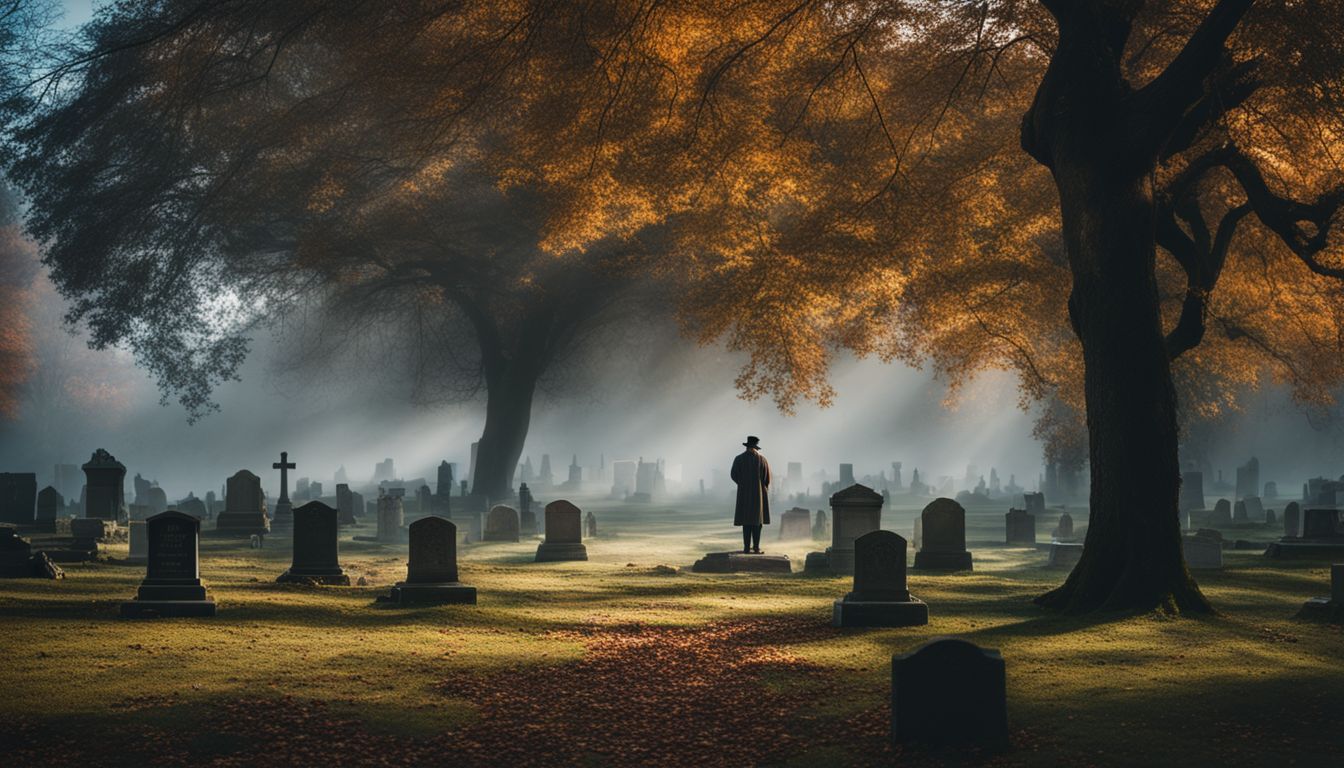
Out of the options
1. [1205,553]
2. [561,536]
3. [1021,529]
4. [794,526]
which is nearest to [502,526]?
[561,536]

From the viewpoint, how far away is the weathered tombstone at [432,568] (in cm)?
1399

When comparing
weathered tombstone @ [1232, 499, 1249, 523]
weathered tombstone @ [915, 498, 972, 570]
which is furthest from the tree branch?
weathered tombstone @ [1232, 499, 1249, 523]

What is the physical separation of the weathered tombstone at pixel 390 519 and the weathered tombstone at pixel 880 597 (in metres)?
16.0

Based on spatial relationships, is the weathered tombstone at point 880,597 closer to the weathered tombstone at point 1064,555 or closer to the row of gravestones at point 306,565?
the row of gravestones at point 306,565

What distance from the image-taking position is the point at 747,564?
1898 centimetres

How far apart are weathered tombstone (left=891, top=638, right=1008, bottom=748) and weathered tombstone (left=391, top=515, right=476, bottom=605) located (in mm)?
7586

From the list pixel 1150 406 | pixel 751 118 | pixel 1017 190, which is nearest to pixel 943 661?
pixel 1150 406

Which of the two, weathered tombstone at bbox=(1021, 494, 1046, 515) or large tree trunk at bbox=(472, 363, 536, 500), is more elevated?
large tree trunk at bbox=(472, 363, 536, 500)

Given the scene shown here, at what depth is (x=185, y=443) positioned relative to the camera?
82.8 m

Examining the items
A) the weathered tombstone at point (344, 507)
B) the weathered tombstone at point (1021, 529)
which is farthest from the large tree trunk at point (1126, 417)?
the weathered tombstone at point (344, 507)

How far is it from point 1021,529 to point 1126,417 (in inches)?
547

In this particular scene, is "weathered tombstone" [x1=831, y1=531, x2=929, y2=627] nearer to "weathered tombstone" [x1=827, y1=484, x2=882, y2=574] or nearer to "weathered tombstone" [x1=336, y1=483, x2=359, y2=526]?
"weathered tombstone" [x1=827, y1=484, x2=882, y2=574]

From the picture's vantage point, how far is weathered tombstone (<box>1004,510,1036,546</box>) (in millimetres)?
25984

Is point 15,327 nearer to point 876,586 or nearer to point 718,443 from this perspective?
point 876,586
